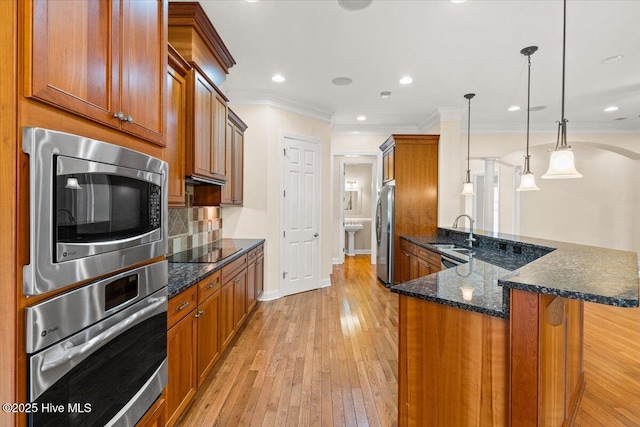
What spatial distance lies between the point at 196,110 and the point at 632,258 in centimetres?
317

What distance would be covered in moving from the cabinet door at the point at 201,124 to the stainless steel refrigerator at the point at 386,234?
10.7 ft

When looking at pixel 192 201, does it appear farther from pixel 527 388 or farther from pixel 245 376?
pixel 527 388

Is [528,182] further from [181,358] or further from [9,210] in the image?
[9,210]

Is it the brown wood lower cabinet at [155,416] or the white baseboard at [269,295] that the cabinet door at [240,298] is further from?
the brown wood lower cabinet at [155,416]

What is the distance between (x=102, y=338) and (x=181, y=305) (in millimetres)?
858

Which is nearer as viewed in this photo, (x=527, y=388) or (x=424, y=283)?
(x=527, y=388)

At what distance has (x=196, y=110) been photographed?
2400 millimetres

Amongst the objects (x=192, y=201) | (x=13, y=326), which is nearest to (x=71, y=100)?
(x=13, y=326)

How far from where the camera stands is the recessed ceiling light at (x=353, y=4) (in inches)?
95.8

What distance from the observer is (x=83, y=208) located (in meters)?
0.89

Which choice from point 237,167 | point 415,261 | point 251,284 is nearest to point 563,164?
point 415,261

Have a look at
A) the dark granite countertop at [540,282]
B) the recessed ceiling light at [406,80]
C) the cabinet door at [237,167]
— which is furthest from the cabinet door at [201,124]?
the recessed ceiling light at [406,80]

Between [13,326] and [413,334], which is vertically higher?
[13,326]

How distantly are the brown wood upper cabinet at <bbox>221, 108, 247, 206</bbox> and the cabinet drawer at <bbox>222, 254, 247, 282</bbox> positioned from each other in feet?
2.19
